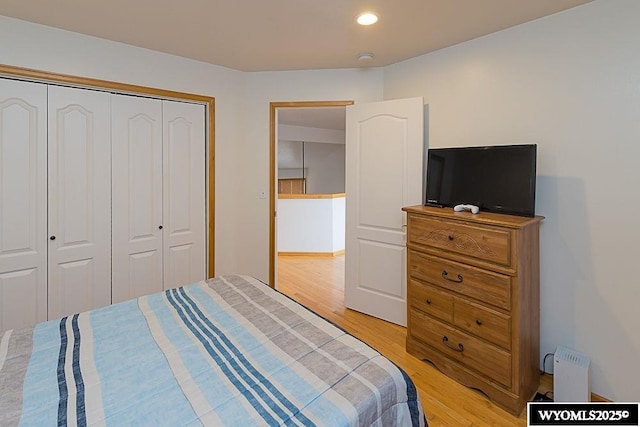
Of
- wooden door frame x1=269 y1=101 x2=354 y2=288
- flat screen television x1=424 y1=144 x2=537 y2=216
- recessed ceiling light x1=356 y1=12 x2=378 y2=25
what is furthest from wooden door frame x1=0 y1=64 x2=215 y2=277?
flat screen television x1=424 y1=144 x2=537 y2=216

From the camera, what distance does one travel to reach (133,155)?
2.66 meters

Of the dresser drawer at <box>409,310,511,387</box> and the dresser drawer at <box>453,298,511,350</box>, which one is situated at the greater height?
the dresser drawer at <box>453,298,511,350</box>

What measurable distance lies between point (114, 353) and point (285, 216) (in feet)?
14.7

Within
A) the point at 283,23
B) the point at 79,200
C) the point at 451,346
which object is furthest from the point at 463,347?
the point at 79,200

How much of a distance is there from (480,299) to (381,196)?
4.08 feet

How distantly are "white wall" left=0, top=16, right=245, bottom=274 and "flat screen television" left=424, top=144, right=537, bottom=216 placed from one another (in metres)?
1.86

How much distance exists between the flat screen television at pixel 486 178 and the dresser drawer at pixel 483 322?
2.07ft

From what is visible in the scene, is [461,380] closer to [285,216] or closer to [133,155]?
[133,155]

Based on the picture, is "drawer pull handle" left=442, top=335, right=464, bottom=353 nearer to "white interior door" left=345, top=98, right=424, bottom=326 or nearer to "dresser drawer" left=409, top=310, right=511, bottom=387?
"dresser drawer" left=409, top=310, right=511, bottom=387

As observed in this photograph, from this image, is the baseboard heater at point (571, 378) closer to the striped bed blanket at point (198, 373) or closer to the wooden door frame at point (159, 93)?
the striped bed blanket at point (198, 373)

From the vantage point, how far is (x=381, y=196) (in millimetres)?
2961

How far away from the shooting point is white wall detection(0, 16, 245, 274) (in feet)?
7.20

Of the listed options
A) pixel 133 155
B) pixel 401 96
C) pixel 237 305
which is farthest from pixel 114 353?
pixel 401 96

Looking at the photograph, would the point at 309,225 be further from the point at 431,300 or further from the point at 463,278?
the point at 463,278
